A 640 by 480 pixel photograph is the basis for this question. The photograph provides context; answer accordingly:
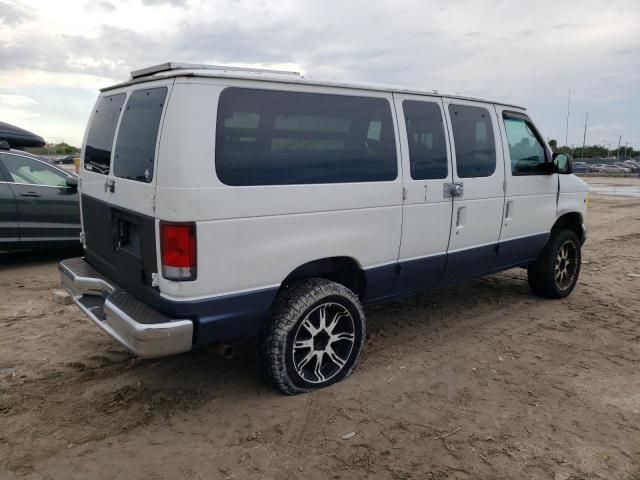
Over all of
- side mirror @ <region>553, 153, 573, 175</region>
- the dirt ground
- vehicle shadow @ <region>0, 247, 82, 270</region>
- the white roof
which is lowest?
the dirt ground

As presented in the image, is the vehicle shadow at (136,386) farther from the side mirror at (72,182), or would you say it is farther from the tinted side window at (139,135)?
the side mirror at (72,182)

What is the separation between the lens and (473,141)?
15.0 feet

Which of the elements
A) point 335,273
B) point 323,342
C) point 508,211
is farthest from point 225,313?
point 508,211

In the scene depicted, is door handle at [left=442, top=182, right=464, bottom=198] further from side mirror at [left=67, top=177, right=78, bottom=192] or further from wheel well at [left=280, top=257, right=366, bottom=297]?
side mirror at [left=67, top=177, right=78, bottom=192]

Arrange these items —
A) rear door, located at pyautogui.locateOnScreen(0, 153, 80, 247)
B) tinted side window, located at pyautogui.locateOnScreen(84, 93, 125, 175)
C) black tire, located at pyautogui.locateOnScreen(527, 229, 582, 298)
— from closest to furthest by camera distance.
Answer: tinted side window, located at pyautogui.locateOnScreen(84, 93, 125, 175) → black tire, located at pyautogui.locateOnScreen(527, 229, 582, 298) → rear door, located at pyautogui.locateOnScreen(0, 153, 80, 247)

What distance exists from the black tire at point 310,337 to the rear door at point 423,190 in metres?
0.66

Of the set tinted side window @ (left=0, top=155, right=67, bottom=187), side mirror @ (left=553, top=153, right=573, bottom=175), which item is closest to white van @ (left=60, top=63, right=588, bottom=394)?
side mirror @ (left=553, top=153, right=573, bottom=175)

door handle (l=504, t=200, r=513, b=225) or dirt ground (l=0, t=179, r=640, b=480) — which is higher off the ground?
door handle (l=504, t=200, r=513, b=225)

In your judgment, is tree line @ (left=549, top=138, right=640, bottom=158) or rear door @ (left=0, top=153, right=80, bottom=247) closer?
rear door @ (left=0, top=153, right=80, bottom=247)

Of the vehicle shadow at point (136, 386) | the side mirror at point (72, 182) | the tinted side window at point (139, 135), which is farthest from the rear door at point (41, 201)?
the tinted side window at point (139, 135)

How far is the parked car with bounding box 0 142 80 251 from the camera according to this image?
6695mm

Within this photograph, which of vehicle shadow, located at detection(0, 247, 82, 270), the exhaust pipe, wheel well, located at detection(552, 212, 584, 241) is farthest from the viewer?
vehicle shadow, located at detection(0, 247, 82, 270)

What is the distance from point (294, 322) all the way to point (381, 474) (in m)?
1.06

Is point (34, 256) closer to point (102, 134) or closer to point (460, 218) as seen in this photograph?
point (102, 134)
